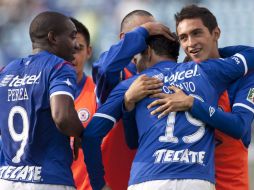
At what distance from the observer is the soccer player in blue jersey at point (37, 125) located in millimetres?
5105

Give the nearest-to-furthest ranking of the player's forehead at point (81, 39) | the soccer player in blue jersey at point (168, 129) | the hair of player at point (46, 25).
Result: 1. the soccer player in blue jersey at point (168, 129)
2. the hair of player at point (46, 25)
3. the player's forehead at point (81, 39)

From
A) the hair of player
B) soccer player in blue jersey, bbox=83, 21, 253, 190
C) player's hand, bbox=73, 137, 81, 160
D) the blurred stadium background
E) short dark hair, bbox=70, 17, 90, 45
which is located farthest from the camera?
the blurred stadium background

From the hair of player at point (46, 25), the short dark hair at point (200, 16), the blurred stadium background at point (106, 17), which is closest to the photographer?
the hair of player at point (46, 25)

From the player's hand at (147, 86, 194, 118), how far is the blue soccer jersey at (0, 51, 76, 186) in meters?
0.59

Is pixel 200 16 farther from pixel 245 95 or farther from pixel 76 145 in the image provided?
pixel 76 145

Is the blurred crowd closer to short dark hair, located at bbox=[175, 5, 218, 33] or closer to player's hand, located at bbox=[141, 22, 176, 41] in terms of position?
short dark hair, located at bbox=[175, 5, 218, 33]

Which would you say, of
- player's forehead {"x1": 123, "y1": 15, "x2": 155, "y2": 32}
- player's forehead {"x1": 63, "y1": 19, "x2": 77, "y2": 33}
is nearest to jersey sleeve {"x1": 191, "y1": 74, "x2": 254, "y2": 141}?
player's forehead {"x1": 63, "y1": 19, "x2": 77, "y2": 33}

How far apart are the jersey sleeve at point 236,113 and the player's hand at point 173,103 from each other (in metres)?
0.05

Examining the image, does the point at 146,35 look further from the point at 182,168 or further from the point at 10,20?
the point at 10,20

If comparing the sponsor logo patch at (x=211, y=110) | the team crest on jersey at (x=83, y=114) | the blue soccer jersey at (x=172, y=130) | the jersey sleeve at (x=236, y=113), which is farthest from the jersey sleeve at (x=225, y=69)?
the team crest on jersey at (x=83, y=114)

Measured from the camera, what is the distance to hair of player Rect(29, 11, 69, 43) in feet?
17.7

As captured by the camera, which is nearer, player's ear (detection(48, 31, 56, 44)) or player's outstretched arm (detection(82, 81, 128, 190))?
player's outstretched arm (detection(82, 81, 128, 190))

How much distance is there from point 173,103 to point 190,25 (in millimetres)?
787

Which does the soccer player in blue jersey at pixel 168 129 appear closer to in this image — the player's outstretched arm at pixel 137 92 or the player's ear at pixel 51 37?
the player's outstretched arm at pixel 137 92
